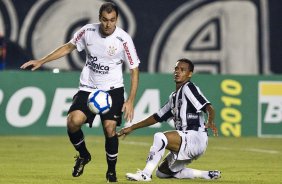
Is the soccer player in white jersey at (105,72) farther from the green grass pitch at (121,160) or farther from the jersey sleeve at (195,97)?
the jersey sleeve at (195,97)

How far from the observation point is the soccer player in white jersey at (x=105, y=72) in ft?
37.6

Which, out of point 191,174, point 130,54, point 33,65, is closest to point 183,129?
point 191,174

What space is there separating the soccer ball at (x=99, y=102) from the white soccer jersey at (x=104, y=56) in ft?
0.55

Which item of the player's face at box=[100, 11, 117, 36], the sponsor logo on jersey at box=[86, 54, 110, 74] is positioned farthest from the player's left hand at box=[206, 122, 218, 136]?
the player's face at box=[100, 11, 117, 36]

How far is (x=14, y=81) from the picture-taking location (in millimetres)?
19875

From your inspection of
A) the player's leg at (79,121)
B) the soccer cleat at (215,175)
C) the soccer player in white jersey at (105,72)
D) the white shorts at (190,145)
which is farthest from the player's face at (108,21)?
the soccer cleat at (215,175)

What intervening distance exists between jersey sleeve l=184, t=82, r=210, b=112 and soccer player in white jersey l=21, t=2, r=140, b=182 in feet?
2.28

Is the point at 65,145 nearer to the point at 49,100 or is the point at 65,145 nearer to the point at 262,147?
the point at 49,100

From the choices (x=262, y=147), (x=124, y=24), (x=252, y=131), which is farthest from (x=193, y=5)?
(x=262, y=147)

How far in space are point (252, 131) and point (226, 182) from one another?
9.36 metres

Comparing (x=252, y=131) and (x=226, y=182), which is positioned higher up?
(x=226, y=182)

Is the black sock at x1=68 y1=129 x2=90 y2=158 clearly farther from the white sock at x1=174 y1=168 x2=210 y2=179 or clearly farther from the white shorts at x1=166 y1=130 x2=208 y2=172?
the white sock at x1=174 y1=168 x2=210 y2=179

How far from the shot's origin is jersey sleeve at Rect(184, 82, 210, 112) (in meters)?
11.7

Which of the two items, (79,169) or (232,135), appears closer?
(79,169)
